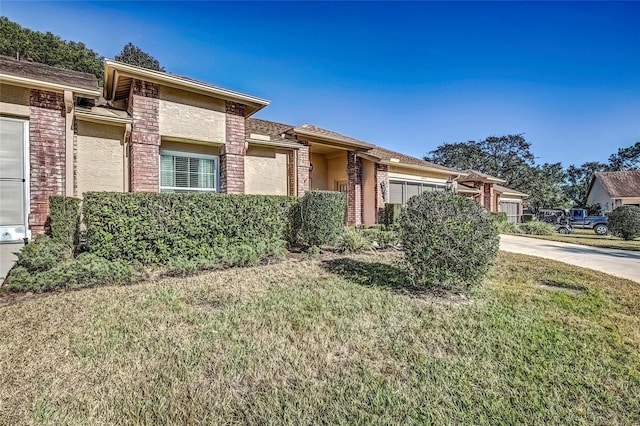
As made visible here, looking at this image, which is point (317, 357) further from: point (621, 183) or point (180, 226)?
point (621, 183)

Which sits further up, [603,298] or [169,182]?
[169,182]

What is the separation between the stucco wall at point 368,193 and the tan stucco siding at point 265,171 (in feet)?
18.1

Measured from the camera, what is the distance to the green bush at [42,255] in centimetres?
550

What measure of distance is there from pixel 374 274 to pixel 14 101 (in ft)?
30.6

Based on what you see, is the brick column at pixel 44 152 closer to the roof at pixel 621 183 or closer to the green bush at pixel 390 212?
the green bush at pixel 390 212

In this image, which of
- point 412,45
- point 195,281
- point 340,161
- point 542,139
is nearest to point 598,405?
point 195,281

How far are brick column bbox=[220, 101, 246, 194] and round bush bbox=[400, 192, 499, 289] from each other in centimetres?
668

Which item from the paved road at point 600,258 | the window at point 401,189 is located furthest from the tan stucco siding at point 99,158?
the paved road at point 600,258

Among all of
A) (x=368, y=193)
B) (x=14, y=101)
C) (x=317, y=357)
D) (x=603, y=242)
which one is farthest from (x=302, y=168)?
(x=603, y=242)

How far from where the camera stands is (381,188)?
16.2m

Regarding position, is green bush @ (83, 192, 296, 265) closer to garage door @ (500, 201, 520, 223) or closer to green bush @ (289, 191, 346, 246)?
green bush @ (289, 191, 346, 246)

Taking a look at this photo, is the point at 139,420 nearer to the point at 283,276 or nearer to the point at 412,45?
the point at 283,276

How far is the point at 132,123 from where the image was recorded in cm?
856

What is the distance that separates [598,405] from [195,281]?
5.98 meters
